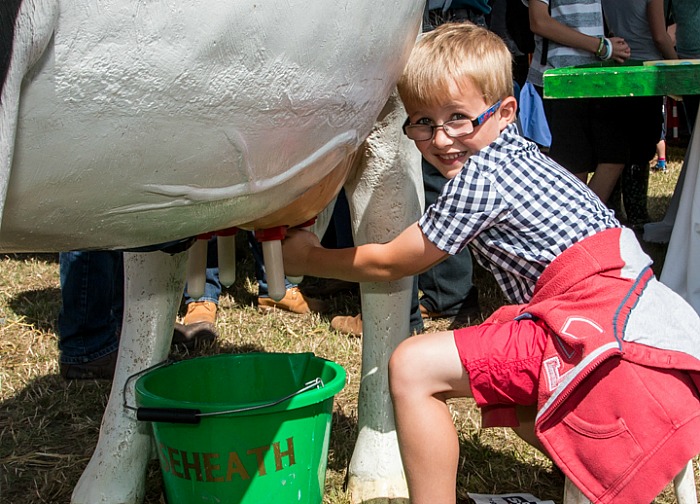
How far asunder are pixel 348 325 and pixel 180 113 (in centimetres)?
213

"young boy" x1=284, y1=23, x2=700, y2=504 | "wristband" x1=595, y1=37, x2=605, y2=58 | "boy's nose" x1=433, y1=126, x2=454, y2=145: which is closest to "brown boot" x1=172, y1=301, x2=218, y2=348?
"young boy" x1=284, y1=23, x2=700, y2=504

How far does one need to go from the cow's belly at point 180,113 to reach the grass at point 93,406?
0.98 meters

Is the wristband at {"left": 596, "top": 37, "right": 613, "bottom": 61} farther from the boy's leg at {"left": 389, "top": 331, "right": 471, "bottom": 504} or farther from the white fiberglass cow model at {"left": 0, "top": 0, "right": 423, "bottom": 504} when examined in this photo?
the white fiberglass cow model at {"left": 0, "top": 0, "right": 423, "bottom": 504}

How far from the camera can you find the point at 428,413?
141 cm

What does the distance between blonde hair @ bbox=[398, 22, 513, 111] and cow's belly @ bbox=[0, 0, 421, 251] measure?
0.30 meters

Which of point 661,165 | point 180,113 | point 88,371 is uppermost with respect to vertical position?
point 180,113

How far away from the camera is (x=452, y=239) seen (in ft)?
4.67

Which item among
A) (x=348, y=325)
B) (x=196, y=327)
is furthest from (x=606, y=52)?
(x=196, y=327)

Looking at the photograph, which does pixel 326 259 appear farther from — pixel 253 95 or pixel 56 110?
pixel 56 110

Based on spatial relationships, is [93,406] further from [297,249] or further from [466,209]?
[466,209]

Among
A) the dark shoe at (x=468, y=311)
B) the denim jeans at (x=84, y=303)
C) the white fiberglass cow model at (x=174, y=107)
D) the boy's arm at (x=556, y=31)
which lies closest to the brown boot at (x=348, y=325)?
the dark shoe at (x=468, y=311)

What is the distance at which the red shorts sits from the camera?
136 cm

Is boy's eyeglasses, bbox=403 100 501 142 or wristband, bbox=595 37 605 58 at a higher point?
boy's eyeglasses, bbox=403 100 501 142

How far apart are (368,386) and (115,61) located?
3.89ft
